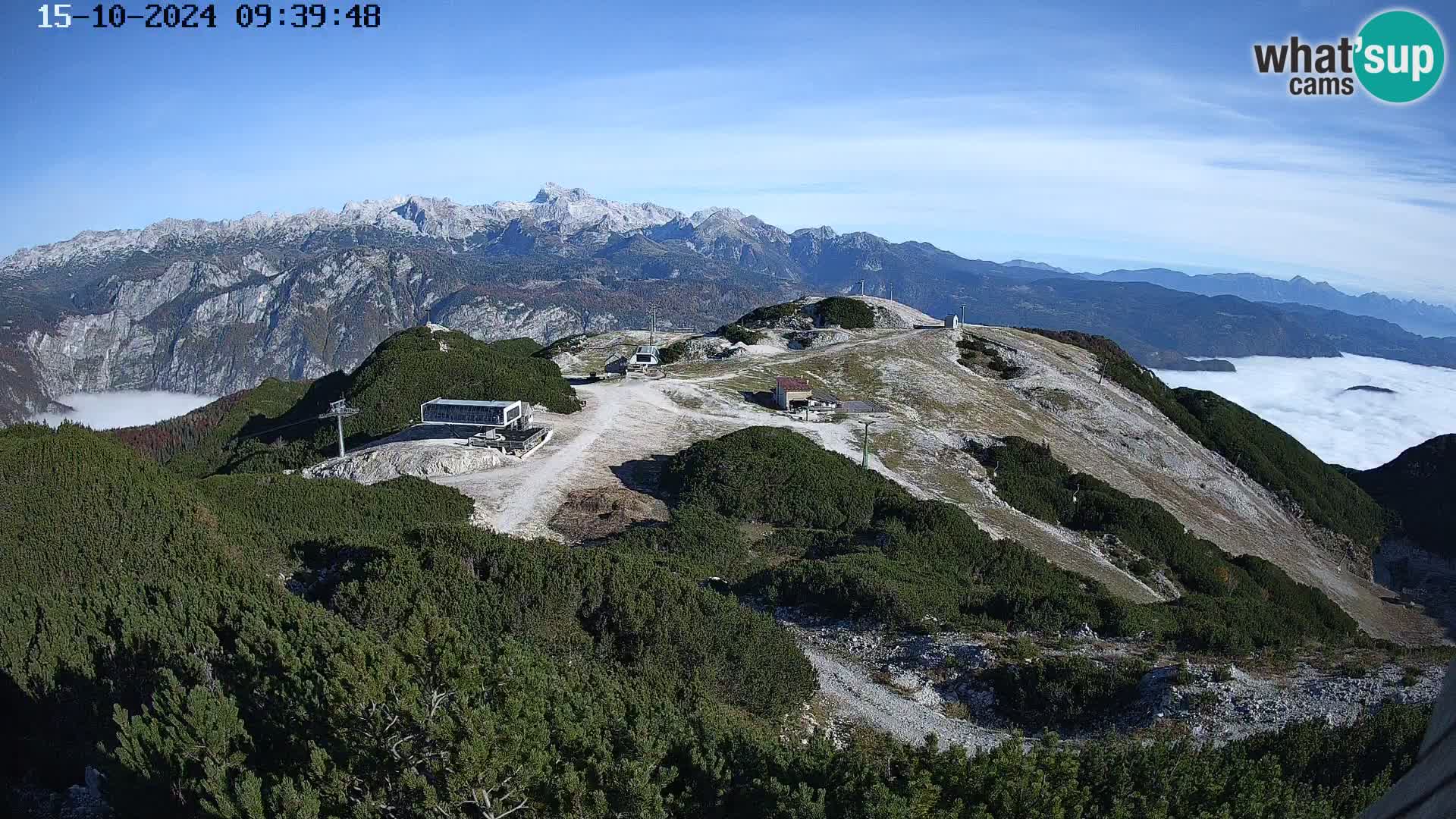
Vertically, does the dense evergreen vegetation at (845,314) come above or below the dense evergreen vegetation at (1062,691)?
above

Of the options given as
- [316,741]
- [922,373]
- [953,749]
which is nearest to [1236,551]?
[922,373]

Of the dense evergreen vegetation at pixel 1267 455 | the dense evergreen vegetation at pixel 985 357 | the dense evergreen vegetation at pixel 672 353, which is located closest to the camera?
the dense evergreen vegetation at pixel 1267 455

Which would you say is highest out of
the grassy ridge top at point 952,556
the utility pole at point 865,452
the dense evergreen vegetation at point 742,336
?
the dense evergreen vegetation at point 742,336

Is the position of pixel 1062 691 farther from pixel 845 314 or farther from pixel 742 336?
pixel 845 314

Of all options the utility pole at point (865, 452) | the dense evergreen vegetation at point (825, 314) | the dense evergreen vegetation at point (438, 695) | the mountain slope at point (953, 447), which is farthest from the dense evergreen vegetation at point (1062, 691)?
the dense evergreen vegetation at point (825, 314)

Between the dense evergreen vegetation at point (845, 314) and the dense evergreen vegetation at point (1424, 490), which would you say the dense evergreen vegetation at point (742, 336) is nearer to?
the dense evergreen vegetation at point (845, 314)

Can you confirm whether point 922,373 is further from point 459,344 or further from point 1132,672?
point 1132,672

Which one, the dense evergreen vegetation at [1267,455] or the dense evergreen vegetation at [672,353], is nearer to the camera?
the dense evergreen vegetation at [1267,455]
